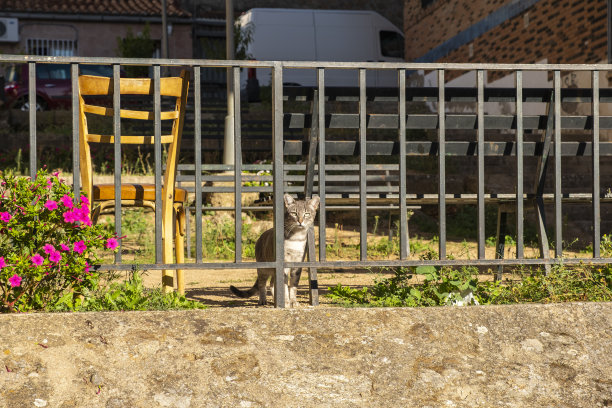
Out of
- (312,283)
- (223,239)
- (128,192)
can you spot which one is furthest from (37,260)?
(223,239)

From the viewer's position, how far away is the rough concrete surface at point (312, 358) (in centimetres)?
294

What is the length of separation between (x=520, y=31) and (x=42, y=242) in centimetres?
1289

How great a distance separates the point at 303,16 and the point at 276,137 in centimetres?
1596

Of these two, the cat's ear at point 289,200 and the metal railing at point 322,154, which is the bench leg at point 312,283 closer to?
the metal railing at point 322,154

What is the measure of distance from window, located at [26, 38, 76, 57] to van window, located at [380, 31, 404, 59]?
10.1 metres

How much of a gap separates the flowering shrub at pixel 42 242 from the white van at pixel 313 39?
14450 mm

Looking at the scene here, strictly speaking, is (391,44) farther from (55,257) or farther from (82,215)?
(55,257)

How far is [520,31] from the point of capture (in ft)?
48.0

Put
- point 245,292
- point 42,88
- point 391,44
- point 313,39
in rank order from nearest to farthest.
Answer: point 245,292 < point 42,88 < point 313,39 < point 391,44

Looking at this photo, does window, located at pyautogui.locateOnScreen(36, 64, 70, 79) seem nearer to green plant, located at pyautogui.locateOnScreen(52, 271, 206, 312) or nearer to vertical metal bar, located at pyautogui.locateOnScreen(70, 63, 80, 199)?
vertical metal bar, located at pyautogui.locateOnScreen(70, 63, 80, 199)

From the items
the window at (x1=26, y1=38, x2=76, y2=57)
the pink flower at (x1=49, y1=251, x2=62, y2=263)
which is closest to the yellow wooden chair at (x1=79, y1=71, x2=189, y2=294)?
the pink flower at (x1=49, y1=251, x2=62, y2=263)

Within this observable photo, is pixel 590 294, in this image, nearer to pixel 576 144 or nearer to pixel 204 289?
pixel 576 144

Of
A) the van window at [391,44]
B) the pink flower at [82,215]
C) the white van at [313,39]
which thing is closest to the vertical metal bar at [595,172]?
the pink flower at [82,215]

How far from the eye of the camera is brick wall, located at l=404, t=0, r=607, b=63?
11.9 meters
